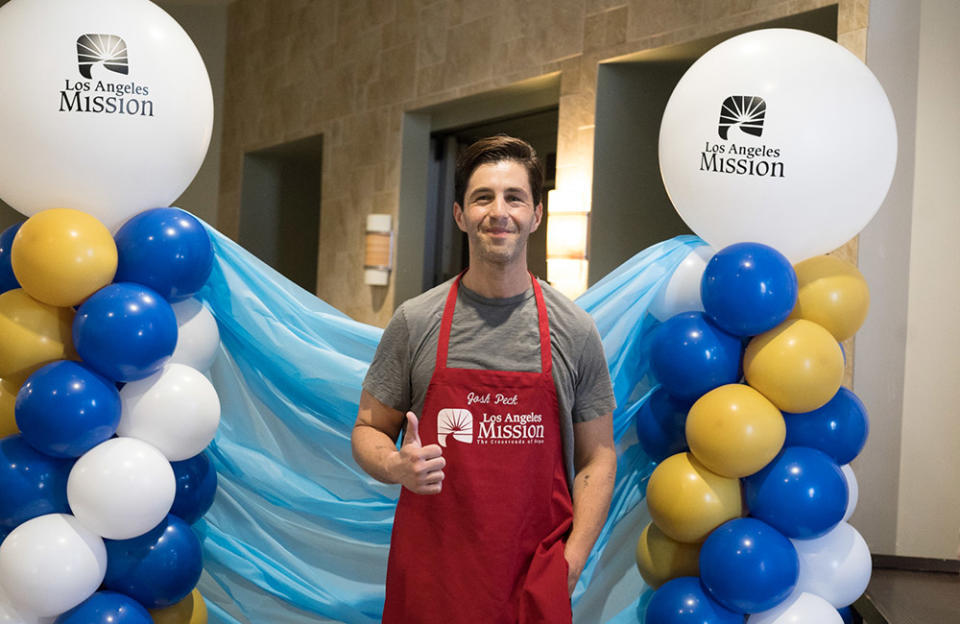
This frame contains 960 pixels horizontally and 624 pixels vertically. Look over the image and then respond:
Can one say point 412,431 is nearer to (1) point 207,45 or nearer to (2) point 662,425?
(2) point 662,425

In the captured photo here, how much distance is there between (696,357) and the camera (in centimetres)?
231

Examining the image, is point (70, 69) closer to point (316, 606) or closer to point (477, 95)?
point (316, 606)

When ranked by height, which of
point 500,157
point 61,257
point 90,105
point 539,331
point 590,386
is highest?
point 90,105

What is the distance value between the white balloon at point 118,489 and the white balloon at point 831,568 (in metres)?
1.50

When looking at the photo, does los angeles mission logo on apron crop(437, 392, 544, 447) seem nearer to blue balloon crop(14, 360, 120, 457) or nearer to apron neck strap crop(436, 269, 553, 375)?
apron neck strap crop(436, 269, 553, 375)

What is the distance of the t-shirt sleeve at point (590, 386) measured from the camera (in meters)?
1.96

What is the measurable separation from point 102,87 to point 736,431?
1.64 metres

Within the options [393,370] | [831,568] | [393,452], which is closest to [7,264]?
[393,370]

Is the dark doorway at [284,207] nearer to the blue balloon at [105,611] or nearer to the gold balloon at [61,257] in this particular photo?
the gold balloon at [61,257]

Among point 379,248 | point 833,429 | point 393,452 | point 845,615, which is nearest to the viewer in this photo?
point 393,452

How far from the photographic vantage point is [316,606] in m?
2.67

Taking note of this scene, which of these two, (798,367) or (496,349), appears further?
(798,367)

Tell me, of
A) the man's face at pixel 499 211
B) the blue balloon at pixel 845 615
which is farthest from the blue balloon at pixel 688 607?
the man's face at pixel 499 211

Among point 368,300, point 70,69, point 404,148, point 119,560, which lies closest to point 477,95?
point 404,148
